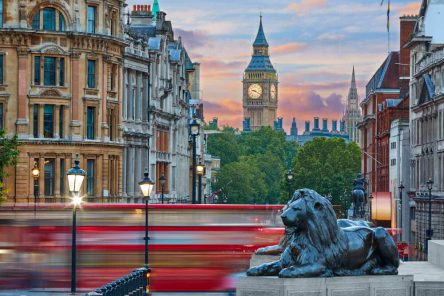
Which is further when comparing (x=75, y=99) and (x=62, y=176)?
(x=75, y=99)

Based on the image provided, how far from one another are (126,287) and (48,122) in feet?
202

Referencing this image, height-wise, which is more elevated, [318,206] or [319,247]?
[318,206]

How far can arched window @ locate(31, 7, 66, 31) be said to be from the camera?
89062 millimetres

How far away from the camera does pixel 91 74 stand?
302ft

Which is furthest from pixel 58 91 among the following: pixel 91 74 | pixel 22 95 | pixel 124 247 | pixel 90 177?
pixel 124 247

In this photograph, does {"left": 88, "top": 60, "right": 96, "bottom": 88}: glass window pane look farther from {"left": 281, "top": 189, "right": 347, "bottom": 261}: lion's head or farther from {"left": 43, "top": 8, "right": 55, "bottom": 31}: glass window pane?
{"left": 281, "top": 189, "right": 347, "bottom": 261}: lion's head

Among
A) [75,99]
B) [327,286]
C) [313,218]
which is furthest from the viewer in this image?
[75,99]

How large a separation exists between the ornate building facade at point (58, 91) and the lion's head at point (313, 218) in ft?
206

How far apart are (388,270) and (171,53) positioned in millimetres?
100229

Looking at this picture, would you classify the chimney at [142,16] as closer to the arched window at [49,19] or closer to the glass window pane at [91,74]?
the glass window pane at [91,74]

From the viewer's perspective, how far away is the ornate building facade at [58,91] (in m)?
87.7

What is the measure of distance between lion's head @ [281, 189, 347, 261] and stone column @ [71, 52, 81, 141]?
66.7 m

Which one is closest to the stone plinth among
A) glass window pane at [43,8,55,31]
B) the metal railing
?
the metal railing

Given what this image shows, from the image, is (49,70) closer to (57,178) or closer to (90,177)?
(57,178)
